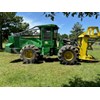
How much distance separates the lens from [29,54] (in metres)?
10.3

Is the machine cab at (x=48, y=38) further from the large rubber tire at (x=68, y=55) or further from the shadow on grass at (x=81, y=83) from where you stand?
the shadow on grass at (x=81, y=83)

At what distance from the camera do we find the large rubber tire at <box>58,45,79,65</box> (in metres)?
9.91

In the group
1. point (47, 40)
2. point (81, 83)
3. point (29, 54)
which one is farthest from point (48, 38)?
point (81, 83)

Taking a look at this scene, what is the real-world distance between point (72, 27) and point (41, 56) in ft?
8.00

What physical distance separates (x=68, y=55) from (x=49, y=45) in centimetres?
98

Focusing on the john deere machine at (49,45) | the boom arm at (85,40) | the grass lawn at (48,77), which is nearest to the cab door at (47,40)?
the john deere machine at (49,45)

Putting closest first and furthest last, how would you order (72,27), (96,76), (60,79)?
(60,79)
(96,76)
(72,27)

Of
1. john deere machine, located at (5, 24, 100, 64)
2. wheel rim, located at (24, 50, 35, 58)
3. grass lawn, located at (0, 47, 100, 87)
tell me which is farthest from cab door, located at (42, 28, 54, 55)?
grass lawn, located at (0, 47, 100, 87)

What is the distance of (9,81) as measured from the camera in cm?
671

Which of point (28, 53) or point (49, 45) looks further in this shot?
point (49, 45)

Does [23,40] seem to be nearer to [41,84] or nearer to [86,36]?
[86,36]

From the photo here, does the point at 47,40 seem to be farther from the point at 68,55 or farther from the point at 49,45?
the point at 68,55
